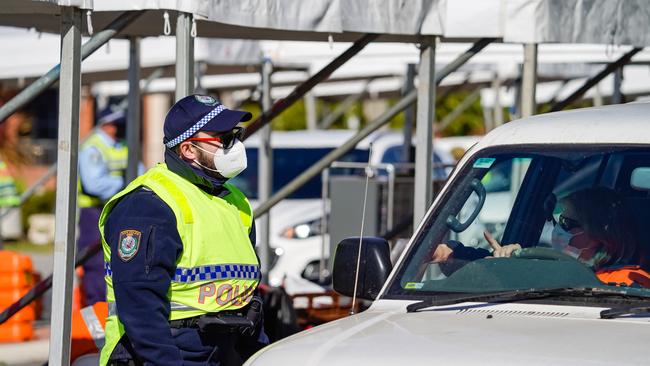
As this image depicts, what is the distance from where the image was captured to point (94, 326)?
6.32 metres

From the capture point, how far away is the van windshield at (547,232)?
4.52m

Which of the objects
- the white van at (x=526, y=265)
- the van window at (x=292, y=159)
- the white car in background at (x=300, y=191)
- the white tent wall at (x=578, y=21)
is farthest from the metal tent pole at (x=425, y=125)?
the van window at (x=292, y=159)

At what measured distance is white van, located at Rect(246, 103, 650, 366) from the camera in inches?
151

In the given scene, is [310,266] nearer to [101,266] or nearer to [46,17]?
[101,266]

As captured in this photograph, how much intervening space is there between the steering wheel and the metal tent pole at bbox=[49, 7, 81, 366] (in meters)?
1.74

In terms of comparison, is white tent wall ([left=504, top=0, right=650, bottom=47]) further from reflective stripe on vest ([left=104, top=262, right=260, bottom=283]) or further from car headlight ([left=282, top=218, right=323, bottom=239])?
car headlight ([left=282, top=218, right=323, bottom=239])

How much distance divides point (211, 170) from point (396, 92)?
14.6 m

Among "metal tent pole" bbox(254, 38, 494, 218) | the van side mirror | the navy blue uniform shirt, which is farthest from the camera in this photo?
"metal tent pole" bbox(254, 38, 494, 218)

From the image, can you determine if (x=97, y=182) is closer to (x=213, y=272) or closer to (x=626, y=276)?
(x=213, y=272)

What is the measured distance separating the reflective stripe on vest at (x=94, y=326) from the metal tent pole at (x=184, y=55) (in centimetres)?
127

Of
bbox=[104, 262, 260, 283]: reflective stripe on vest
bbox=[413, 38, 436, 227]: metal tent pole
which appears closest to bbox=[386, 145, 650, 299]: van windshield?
bbox=[104, 262, 260, 283]: reflective stripe on vest

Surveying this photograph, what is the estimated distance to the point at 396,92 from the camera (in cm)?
1934

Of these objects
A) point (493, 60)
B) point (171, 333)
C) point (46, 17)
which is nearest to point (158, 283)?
point (171, 333)

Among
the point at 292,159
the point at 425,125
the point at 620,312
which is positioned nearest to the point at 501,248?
the point at 620,312
